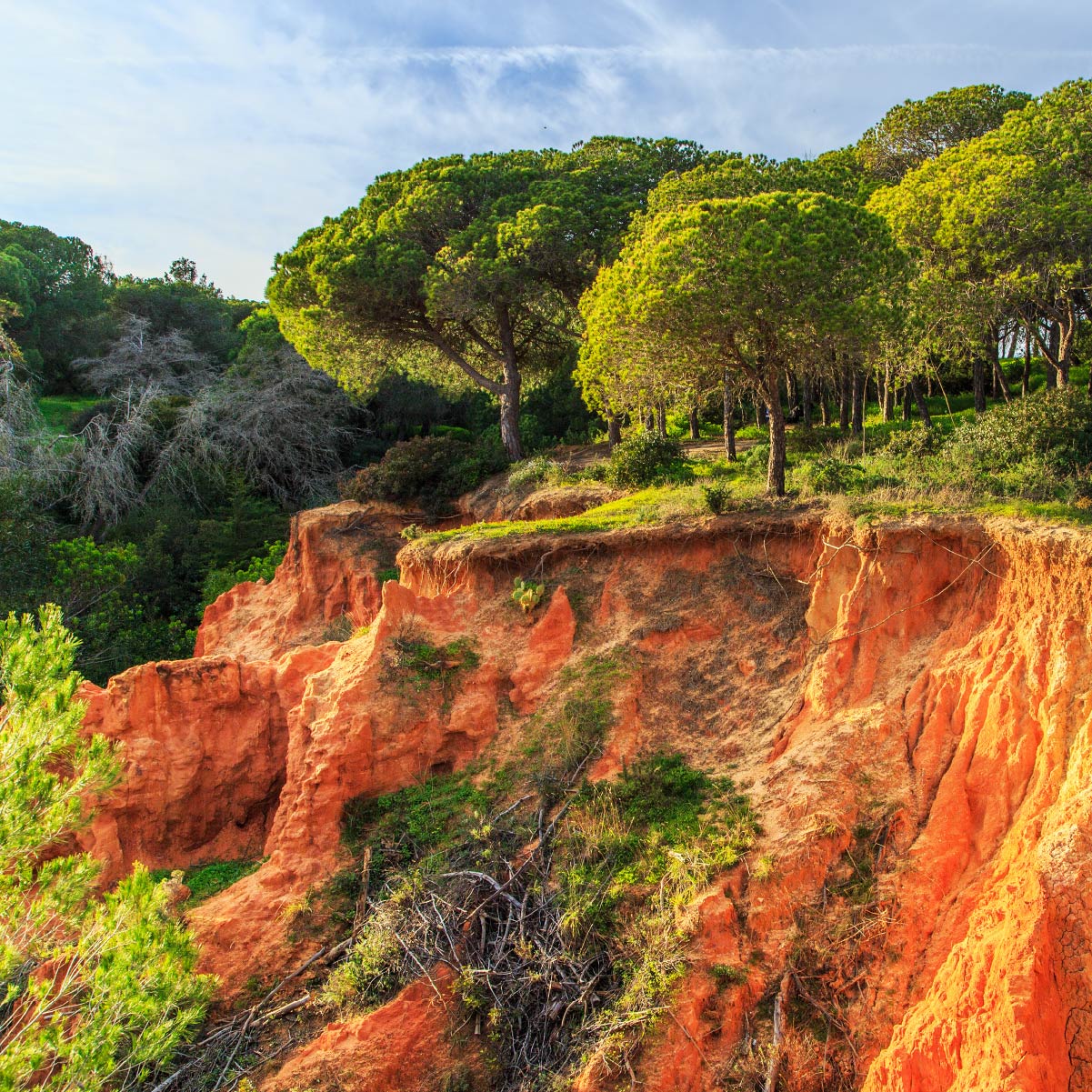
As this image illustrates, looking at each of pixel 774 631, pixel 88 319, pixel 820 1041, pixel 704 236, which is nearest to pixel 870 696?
pixel 774 631

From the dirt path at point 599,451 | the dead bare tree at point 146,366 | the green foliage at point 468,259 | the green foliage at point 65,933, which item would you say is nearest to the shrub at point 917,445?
the dirt path at point 599,451

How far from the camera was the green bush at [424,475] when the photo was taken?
25.4 metres

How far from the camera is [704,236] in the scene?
15484 millimetres

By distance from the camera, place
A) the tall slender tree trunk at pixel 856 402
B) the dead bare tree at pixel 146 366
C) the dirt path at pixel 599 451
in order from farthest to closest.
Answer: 1. the dead bare tree at pixel 146 366
2. the dirt path at pixel 599 451
3. the tall slender tree trunk at pixel 856 402

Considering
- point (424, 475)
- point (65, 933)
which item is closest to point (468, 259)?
point (424, 475)

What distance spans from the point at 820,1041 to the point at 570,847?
3.69m

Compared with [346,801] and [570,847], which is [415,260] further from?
[570,847]

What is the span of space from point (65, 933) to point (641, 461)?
14.4 meters

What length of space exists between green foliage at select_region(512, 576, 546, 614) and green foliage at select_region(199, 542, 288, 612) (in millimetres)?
13123

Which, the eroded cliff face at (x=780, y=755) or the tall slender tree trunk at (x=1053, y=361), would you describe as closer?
the eroded cliff face at (x=780, y=755)

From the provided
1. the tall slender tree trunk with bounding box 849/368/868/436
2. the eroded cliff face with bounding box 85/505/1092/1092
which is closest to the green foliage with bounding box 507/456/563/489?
the eroded cliff face with bounding box 85/505/1092/1092

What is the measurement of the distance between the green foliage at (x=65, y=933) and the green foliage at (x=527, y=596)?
6.87 m

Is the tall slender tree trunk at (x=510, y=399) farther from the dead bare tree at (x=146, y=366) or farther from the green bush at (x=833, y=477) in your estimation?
the dead bare tree at (x=146, y=366)

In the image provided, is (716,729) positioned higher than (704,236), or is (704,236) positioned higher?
(704,236)
